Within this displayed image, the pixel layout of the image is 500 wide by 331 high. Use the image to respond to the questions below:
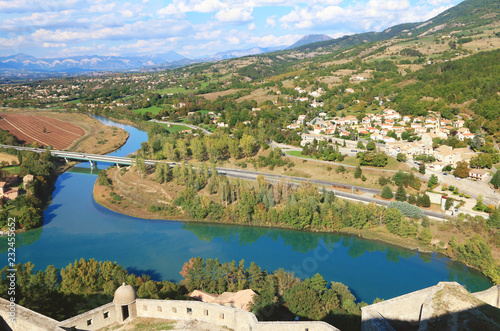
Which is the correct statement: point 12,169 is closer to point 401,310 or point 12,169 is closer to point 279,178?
point 279,178

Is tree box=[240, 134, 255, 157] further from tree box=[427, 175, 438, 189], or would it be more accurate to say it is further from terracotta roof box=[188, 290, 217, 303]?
terracotta roof box=[188, 290, 217, 303]

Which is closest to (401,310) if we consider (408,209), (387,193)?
(408,209)

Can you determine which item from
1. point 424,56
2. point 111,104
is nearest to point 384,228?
point 424,56

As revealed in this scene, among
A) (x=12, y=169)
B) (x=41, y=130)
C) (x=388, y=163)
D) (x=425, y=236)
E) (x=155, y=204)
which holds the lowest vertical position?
(x=425, y=236)

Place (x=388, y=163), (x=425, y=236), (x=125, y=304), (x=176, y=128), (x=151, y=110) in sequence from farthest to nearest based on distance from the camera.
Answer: (x=151, y=110), (x=176, y=128), (x=388, y=163), (x=425, y=236), (x=125, y=304)

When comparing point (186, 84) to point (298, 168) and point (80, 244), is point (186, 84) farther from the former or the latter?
point (80, 244)

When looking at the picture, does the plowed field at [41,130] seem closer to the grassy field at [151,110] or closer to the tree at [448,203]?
the grassy field at [151,110]

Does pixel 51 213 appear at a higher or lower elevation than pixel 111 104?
lower
